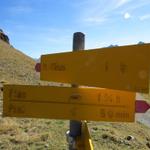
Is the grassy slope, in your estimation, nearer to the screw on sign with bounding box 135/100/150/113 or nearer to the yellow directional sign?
the yellow directional sign

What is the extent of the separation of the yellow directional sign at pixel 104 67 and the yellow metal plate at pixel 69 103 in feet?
0.55

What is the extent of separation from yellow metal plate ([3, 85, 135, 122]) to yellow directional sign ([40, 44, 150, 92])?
166 mm

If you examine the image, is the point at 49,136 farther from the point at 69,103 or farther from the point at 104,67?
the point at 104,67

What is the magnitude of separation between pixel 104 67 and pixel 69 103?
68cm

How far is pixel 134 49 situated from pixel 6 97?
→ 5.24 ft

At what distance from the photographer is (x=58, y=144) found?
920 centimetres

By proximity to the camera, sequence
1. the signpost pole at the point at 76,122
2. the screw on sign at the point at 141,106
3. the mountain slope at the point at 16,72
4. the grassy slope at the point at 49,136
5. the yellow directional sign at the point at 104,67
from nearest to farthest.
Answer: the yellow directional sign at the point at 104,67, the screw on sign at the point at 141,106, the signpost pole at the point at 76,122, the grassy slope at the point at 49,136, the mountain slope at the point at 16,72

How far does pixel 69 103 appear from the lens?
3881mm

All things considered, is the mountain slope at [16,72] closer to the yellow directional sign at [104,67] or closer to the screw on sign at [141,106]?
the yellow directional sign at [104,67]

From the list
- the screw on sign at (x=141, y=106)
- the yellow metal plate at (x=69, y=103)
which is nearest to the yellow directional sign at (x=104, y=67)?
the yellow metal plate at (x=69, y=103)

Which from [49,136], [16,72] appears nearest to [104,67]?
[49,136]

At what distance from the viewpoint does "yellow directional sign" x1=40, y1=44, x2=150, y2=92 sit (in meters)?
2.95

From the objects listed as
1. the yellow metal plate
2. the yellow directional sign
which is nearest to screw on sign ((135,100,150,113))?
the yellow metal plate

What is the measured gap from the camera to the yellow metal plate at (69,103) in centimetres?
369
